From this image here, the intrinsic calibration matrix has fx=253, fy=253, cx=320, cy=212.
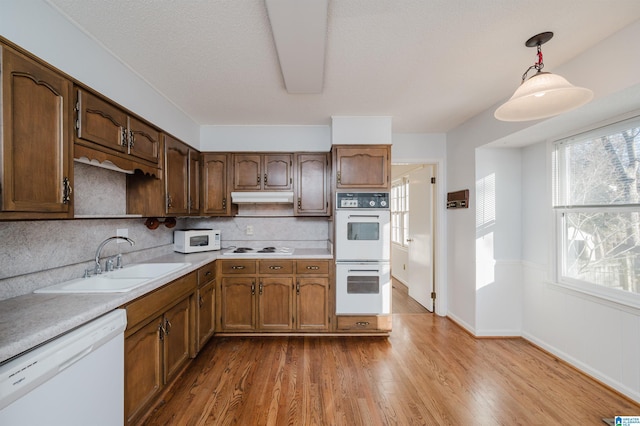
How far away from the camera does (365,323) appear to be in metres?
2.87

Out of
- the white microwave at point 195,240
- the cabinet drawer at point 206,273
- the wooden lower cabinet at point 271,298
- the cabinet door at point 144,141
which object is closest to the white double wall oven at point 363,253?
the wooden lower cabinet at point 271,298

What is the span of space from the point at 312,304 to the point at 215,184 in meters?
1.89

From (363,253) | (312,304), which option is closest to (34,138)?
(312,304)

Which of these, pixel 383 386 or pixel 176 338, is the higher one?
pixel 176 338

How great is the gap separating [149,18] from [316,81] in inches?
45.3

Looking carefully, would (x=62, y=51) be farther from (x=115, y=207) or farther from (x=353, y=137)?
(x=353, y=137)

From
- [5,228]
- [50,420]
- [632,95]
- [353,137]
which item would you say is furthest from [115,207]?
[632,95]

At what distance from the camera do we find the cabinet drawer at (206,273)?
246cm

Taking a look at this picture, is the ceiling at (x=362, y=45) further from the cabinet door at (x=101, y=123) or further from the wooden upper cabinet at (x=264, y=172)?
the wooden upper cabinet at (x=264, y=172)

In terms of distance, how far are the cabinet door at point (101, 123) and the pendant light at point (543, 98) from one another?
2.40 meters

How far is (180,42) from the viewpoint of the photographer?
1700mm

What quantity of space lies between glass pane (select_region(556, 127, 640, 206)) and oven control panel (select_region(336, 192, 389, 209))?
1.70 meters

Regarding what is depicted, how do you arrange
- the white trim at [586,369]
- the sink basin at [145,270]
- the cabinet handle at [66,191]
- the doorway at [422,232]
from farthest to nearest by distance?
the doorway at [422,232] → the sink basin at [145,270] → the white trim at [586,369] → the cabinet handle at [66,191]

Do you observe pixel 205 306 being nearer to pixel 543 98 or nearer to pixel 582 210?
pixel 543 98
